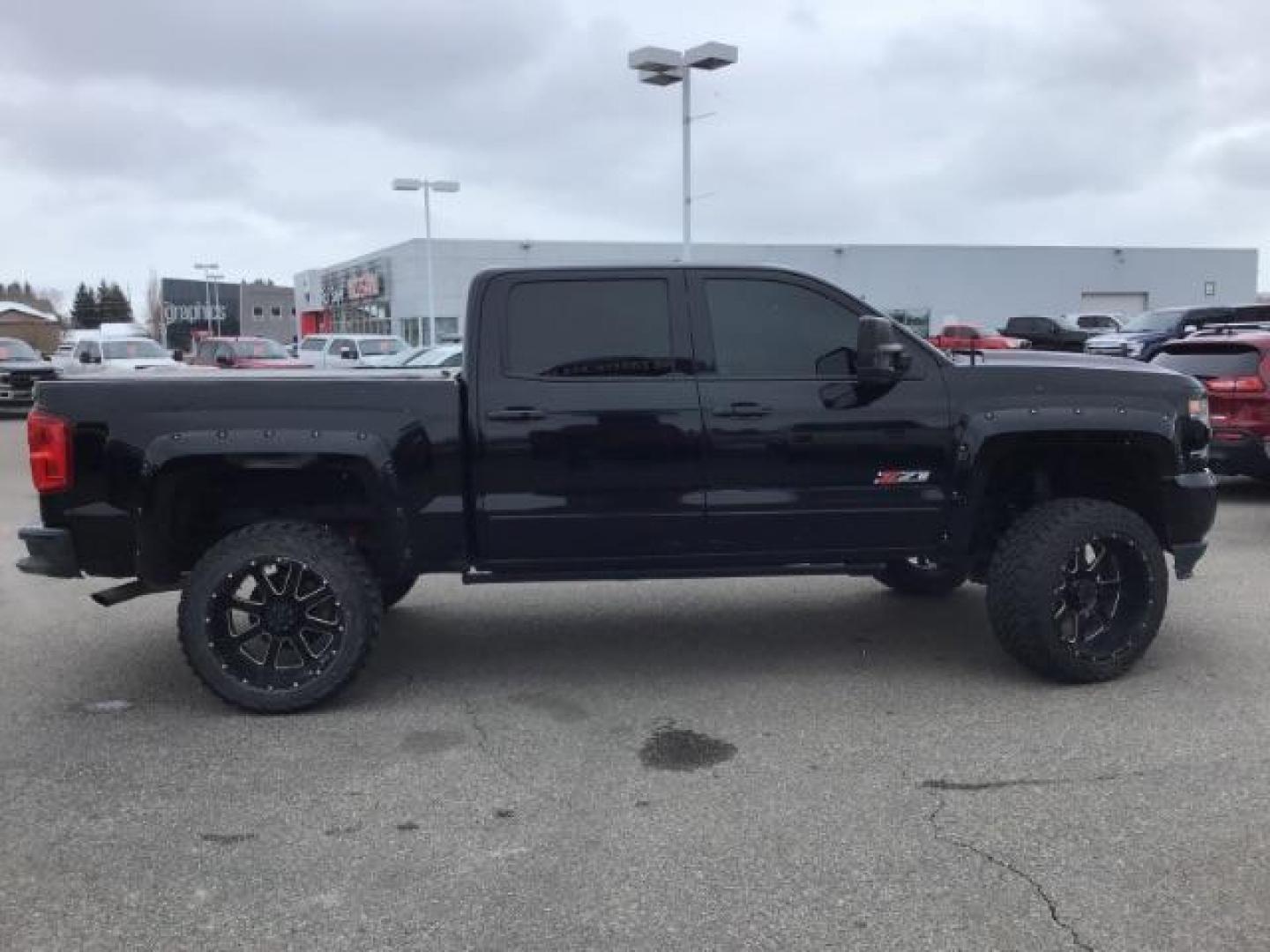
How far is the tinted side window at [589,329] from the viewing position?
523 cm

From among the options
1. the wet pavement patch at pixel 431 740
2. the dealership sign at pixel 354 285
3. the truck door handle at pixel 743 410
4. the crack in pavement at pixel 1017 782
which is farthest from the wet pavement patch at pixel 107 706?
the dealership sign at pixel 354 285

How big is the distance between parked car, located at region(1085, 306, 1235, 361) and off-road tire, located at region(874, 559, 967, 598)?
15684mm

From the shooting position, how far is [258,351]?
88.3ft

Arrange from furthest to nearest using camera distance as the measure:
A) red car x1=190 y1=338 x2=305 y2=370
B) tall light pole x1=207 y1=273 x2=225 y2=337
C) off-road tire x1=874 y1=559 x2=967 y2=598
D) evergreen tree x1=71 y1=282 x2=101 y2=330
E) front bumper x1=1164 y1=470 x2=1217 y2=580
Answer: evergreen tree x1=71 y1=282 x2=101 y2=330 → tall light pole x1=207 y1=273 x2=225 y2=337 → red car x1=190 y1=338 x2=305 y2=370 → off-road tire x1=874 y1=559 x2=967 y2=598 → front bumper x1=1164 y1=470 x2=1217 y2=580

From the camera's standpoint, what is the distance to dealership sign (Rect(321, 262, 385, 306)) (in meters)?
52.1

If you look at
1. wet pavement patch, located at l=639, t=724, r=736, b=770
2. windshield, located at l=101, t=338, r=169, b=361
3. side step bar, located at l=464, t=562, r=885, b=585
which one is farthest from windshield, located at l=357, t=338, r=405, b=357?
wet pavement patch, located at l=639, t=724, r=736, b=770

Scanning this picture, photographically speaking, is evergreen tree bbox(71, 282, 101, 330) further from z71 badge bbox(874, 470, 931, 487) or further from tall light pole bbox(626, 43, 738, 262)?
z71 badge bbox(874, 470, 931, 487)

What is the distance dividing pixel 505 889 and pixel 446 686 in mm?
2111

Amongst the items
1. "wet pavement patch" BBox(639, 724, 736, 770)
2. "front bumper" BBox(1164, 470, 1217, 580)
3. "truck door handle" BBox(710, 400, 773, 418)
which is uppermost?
"truck door handle" BBox(710, 400, 773, 418)

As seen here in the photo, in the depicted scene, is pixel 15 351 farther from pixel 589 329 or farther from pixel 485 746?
pixel 485 746

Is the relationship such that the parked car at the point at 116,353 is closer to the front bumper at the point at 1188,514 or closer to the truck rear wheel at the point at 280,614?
the truck rear wheel at the point at 280,614

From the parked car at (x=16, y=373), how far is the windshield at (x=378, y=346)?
7.98 m

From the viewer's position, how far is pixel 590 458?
511 cm

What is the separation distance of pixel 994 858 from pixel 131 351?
25.5m
